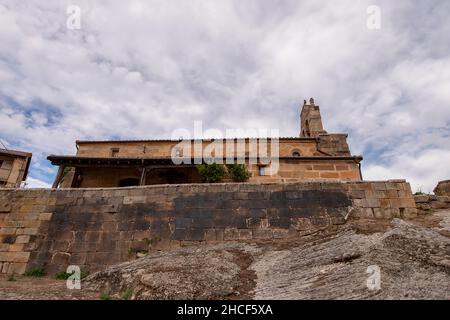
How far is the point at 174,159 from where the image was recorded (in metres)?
14.8

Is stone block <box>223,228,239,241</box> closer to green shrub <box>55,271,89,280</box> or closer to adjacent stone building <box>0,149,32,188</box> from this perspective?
green shrub <box>55,271,89,280</box>

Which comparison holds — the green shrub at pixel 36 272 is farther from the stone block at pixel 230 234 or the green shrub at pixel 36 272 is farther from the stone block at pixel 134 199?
the stone block at pixel 230 234

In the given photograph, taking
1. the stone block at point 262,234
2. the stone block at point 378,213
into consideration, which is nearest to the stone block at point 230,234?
the stone block at point 262,234

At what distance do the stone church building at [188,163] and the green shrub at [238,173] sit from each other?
890 mm

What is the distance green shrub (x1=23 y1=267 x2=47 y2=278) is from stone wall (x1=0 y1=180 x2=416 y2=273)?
15cm

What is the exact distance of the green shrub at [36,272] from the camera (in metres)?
7.70

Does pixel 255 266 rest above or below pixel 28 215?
below

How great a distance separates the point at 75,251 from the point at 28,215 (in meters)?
2.40

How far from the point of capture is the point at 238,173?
44.5 feet

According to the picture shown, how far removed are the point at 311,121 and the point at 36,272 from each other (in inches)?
760

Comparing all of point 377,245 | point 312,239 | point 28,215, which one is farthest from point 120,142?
point 377,245

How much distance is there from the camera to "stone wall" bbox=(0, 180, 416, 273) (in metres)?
7.16
